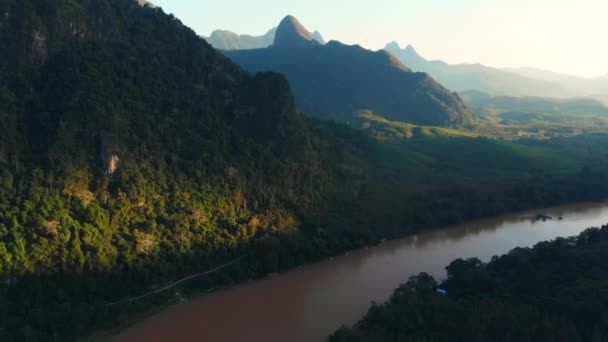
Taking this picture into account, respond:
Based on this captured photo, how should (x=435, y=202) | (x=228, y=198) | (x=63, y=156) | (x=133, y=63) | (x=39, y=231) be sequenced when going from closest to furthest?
(x=39, y=231), (x=63, y=156), (x=228, y=198), (x=133, y=63), (x=435, y=202)

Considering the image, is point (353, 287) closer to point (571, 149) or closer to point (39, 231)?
point (39, 231)

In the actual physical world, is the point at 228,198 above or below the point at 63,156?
below

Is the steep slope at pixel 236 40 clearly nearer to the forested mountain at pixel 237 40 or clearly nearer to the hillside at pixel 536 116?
the forested mountain at pixel 237 40

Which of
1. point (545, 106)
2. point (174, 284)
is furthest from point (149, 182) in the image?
point (545, 106)

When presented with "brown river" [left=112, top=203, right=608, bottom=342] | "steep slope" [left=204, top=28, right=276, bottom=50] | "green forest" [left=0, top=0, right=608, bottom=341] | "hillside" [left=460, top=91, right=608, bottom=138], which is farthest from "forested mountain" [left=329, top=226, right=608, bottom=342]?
"steep slope" [left=204, top=28, right=276, bottom=50]

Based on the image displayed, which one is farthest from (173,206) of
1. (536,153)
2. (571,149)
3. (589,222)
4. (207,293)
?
(571,149)

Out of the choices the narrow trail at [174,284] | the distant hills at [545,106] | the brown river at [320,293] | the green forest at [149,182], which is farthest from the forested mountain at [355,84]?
the distant hills at [545,106]
